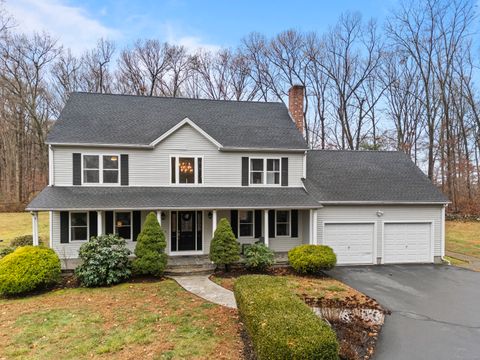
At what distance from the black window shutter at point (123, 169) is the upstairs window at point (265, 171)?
561 cm

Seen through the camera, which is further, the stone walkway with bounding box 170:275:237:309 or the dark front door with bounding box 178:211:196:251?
the dark front door with bounding box 178:211:196:251

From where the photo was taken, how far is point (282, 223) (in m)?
14.2

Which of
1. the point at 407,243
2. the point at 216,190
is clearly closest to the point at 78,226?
the point at 216,190

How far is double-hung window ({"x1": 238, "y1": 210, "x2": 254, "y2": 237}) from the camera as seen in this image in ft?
45.8

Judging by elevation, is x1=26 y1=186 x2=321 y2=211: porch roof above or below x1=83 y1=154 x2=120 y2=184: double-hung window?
below

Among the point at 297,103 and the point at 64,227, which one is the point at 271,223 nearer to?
the point at 297,103

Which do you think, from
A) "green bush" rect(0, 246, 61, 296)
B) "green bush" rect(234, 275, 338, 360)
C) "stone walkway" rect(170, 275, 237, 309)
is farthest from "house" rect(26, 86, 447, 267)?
"green bush" rect(234, 275, 338, 360)

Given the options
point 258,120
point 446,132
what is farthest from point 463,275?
point 446,132

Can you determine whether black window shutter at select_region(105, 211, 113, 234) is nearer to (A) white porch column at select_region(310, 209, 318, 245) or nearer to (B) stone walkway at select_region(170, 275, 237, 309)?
(B) stone walkway at select_region(170, 275, 237, 309)

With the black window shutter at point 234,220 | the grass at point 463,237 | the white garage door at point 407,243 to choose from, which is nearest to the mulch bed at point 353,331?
the black window shutter at point 234,220

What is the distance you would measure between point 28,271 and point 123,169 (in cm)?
515

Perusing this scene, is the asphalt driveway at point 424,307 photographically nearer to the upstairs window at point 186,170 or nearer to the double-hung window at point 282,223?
the double-hung window at point 282,223

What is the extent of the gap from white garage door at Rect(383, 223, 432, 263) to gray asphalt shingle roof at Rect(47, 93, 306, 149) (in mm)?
5966

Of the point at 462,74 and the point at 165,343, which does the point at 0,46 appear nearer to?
the point at 165,343
